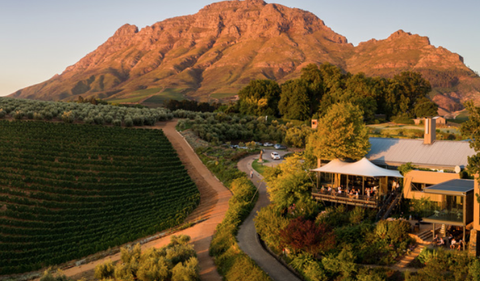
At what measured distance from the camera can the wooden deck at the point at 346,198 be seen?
82.0 ft

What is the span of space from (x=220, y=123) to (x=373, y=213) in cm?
4462

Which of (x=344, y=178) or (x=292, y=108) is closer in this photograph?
(x=344, y=178)

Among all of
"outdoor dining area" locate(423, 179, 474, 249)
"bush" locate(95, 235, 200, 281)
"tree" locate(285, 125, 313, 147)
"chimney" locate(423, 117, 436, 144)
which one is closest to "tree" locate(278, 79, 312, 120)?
"tree" locate(285, 125, 313, 147)

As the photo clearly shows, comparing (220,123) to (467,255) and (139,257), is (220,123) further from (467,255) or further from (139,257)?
(467,255)

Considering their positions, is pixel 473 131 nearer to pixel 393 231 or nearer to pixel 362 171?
pixel 393 231

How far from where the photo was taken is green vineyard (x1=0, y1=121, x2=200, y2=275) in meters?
28.3

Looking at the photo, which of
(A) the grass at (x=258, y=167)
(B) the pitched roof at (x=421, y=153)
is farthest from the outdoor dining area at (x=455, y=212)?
(A) the grass at (x=258, y=167)

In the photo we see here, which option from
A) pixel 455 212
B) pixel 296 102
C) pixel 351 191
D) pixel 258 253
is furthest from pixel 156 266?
pixel 296 102

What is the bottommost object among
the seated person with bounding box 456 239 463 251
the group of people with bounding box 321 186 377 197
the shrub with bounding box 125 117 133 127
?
the seated person with bounding box 456 239 463 251

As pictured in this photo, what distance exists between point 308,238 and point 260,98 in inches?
2741

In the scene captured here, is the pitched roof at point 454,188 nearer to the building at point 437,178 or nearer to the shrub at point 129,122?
the building at point 437,178

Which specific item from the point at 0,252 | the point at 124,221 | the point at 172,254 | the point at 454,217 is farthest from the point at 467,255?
the point at 0,252

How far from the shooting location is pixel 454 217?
65.5ft

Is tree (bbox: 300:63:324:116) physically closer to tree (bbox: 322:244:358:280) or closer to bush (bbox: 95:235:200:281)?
bush (bbox: 95:235:200:281)
